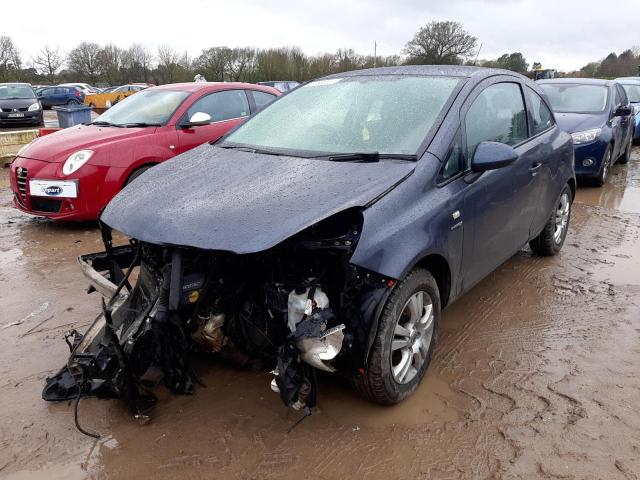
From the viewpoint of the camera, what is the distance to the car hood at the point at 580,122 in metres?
7.84

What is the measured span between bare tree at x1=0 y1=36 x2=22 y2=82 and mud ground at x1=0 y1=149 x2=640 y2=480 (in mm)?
45833

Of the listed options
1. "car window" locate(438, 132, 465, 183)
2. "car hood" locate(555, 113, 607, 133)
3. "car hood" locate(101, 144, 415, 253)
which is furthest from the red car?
"car hood" locate(555, 113, 607, 133)

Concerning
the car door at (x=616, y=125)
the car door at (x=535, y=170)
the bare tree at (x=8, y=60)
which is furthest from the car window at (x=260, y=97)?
the bare tree at (x=8, y=60)

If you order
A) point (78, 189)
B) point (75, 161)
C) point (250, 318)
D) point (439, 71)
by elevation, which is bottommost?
point (250, 318)

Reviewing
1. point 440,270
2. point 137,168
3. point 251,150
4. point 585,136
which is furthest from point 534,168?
point 585,136

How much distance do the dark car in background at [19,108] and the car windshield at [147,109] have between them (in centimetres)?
1287

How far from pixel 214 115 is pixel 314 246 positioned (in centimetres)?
471

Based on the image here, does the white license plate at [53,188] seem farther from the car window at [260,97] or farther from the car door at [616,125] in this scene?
the car door at [616,125]

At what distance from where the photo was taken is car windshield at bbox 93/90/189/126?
627 centimetres

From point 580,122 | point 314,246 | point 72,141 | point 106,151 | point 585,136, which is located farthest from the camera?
point 580,122

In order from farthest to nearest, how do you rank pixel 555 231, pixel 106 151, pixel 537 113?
pixel 106 151 → pixel 555 231 → pixel 537 113

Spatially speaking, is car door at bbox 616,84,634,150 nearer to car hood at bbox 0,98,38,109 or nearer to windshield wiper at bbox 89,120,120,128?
windshield wiper at bbox 89,120,120,128

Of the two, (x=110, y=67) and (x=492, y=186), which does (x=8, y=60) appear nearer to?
(x=110, y=67)

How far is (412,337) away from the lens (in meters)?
2.79
